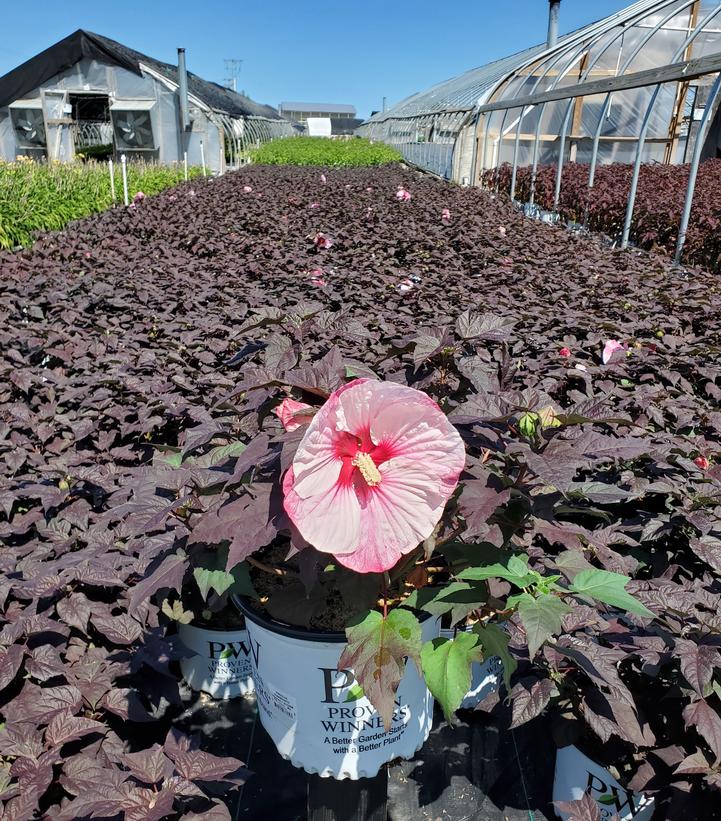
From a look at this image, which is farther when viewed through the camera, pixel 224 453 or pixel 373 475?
pixel 224 453

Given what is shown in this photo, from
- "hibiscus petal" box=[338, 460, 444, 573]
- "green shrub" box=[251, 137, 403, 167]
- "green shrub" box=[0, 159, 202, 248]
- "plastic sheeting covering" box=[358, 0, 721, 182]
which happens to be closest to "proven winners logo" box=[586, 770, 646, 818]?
"hibiscus petal" box=[338, 460, 444, 573]

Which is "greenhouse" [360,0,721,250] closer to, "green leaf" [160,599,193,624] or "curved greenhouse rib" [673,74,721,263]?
"curved greenhouse rib" [673,74,721,263]

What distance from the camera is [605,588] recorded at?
0.99 m

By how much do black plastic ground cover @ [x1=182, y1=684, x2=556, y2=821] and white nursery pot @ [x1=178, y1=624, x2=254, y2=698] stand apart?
0.24 ft

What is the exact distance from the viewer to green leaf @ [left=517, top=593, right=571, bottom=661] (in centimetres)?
90

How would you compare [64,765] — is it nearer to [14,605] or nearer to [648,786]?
[14,605]

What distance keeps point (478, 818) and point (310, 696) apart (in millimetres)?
724

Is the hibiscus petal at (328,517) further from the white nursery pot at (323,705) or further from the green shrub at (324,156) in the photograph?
the green shrub at (324,156)

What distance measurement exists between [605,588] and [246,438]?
68 centimetres

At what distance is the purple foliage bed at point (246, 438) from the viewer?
3.73 feet

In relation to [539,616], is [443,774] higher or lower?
lower

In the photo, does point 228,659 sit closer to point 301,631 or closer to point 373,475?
point 301,631

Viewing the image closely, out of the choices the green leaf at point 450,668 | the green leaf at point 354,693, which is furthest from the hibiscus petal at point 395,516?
the green leaf at point 354,693

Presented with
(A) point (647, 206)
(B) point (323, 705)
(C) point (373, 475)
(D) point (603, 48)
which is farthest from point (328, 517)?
(D) point (603, 48)
